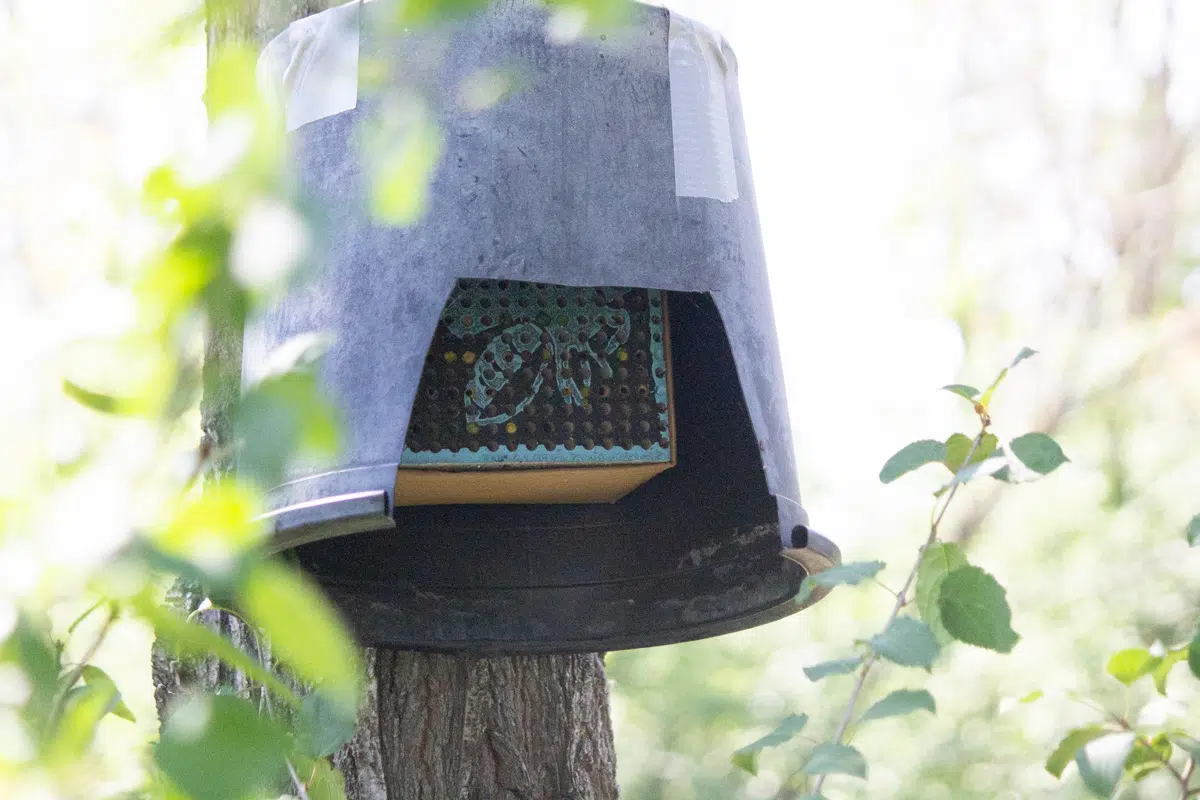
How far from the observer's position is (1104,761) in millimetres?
1000

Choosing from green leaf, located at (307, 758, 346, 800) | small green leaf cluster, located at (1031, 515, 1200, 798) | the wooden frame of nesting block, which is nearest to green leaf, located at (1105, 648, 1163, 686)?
small green leaf cluster, located at (1031, 515, 1200, 798)

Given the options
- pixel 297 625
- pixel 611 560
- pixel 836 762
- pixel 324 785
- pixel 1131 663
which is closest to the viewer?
pixel 297 625

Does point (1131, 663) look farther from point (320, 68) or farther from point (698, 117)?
point (320, 68)

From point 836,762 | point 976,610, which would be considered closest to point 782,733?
point 836,762

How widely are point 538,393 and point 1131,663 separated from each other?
708 millimetres

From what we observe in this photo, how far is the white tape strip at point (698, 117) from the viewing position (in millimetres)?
1336

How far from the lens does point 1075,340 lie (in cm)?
573

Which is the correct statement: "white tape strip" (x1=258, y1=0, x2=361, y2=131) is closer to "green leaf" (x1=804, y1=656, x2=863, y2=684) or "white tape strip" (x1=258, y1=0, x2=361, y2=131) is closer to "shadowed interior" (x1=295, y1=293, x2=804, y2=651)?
"shadowed interior" (x1=295, y1=293, x2=804, y2=651)

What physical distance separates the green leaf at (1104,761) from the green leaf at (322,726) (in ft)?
2.06

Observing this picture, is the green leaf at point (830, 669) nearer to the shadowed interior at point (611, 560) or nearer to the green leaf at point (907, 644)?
the green leaf at point (907, 644)

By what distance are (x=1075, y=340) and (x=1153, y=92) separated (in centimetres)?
150

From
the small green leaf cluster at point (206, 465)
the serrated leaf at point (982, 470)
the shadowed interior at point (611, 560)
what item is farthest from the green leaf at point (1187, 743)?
the small green leaf cluster at point (206, 465)

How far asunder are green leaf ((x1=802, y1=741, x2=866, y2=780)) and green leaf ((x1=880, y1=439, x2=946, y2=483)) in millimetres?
237

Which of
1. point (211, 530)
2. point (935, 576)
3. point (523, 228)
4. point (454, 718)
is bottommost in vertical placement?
point (454, 718)
